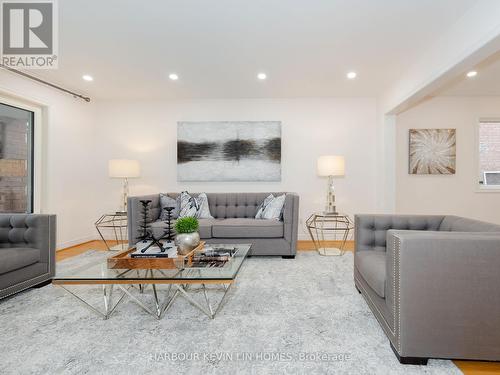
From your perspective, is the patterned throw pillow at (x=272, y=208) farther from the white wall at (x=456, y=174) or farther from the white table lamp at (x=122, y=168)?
the white wall at (x=456, y=174)

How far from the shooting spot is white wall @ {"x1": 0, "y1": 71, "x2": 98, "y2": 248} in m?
4.02

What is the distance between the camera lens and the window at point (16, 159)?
370 centimetres

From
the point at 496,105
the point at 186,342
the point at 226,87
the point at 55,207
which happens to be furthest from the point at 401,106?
the point at 55,207

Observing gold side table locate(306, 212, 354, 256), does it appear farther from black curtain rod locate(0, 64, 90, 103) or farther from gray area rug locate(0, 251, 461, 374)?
black curtain rod locate(0, 64, 90, 103)

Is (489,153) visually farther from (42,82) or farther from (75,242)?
(75,242)

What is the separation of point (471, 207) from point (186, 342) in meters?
5.19

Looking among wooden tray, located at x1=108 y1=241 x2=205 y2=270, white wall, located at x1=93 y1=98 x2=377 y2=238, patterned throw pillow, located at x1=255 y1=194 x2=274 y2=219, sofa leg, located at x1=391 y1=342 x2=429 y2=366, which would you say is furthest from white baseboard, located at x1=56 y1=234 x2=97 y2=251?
sofa leg, located at x1=391 y1=342 x2=429 y2=366

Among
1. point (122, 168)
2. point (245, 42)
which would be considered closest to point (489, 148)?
point (245, 42)

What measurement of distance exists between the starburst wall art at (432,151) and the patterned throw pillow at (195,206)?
3.51 meters

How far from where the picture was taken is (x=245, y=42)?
301 cm

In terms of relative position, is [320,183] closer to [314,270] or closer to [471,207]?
[314,270]

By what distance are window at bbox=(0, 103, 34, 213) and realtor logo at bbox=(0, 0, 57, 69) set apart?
2.50ft

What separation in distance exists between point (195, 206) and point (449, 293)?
3.38m

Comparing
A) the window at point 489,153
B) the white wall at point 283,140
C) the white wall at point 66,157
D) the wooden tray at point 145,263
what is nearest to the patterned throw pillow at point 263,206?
the white wall at point 283,140
